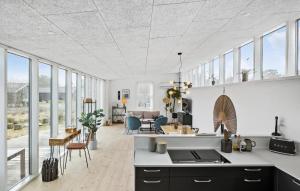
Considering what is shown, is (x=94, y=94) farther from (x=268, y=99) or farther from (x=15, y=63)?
(x=268, y=99)

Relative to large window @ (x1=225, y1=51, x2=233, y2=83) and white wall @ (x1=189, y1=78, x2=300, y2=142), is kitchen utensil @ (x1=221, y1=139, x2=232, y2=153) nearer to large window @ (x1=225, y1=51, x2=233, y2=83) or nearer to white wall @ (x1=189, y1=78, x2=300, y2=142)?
white wall @ (x1=189, y1=78, x2=300, y2=142)

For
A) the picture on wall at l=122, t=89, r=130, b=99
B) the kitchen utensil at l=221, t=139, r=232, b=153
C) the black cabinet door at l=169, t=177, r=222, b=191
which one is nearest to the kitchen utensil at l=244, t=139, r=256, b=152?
the kitchen utensil at l=221, t=139, r=232, b=153

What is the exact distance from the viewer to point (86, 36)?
9.30 feet

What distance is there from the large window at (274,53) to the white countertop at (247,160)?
1.46m

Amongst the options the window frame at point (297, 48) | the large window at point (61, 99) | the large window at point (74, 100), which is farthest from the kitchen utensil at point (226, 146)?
the large window at point (74, 100)

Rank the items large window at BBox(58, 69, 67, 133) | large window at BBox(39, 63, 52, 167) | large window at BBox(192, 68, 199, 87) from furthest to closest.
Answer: large window at BBox(192, 68, 199, 87) → large window at BBox(58, 69, 67, 133) → large window at BBox(39, 63, 52, 167)

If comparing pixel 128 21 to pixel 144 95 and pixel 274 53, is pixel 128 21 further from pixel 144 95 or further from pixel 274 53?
pixel 144 95

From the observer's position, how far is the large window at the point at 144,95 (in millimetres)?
11383

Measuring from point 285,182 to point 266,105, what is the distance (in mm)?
1558

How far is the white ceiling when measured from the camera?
1937mm

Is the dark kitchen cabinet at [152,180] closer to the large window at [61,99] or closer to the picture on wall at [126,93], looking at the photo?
the large window at [61,99]

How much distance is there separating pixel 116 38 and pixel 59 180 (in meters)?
3.09

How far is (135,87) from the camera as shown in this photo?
11.4 m

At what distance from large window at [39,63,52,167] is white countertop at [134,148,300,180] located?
2929 millimetres
